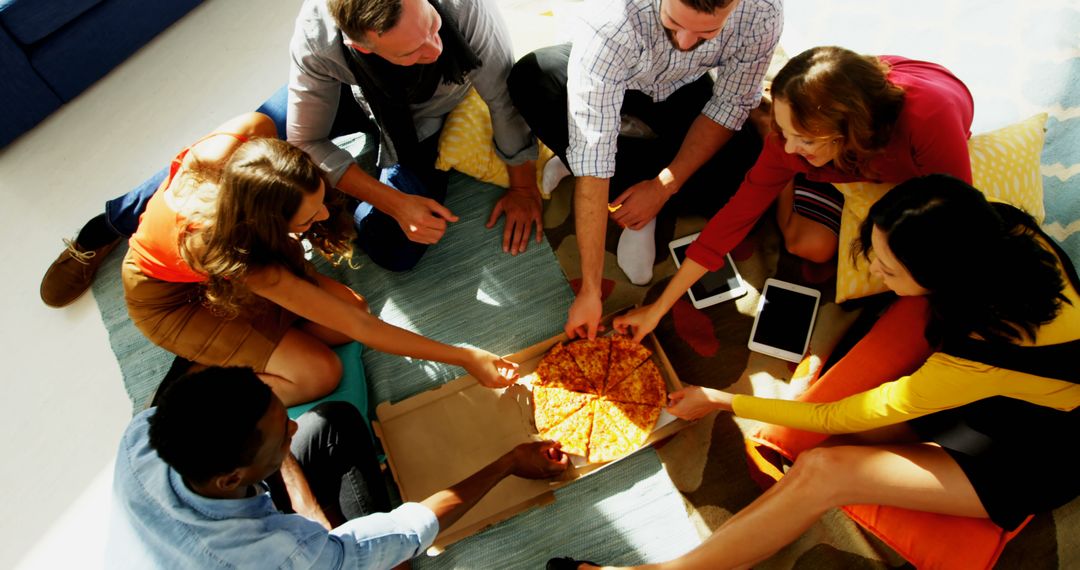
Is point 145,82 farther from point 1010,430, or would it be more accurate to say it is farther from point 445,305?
point 1010,430

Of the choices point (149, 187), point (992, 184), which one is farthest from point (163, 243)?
point (992, 184)

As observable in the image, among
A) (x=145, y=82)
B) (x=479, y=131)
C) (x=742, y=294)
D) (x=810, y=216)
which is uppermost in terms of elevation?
(x=145, y=82)

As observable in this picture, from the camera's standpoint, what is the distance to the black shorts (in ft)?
5.81

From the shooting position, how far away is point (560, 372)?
241cm

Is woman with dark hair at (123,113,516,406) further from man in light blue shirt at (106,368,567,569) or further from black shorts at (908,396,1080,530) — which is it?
black shorts at (908,396,1080,530)

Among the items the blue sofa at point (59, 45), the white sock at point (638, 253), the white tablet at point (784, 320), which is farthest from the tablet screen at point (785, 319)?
the blue sofa at point (59, 45)

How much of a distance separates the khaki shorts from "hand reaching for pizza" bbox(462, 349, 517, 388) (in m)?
0.77

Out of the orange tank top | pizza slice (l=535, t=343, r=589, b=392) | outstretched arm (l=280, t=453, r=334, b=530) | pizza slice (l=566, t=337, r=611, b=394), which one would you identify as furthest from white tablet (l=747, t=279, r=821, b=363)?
the orange tank top

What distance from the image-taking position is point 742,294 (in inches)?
103

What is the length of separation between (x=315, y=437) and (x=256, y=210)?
30.1 inches

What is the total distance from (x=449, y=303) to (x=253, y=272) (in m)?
0.91

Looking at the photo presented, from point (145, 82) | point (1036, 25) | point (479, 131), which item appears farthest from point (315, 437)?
point (1036, 25)

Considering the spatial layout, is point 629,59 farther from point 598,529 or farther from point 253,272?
point 598,529

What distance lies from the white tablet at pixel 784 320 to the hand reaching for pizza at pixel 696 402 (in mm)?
384
